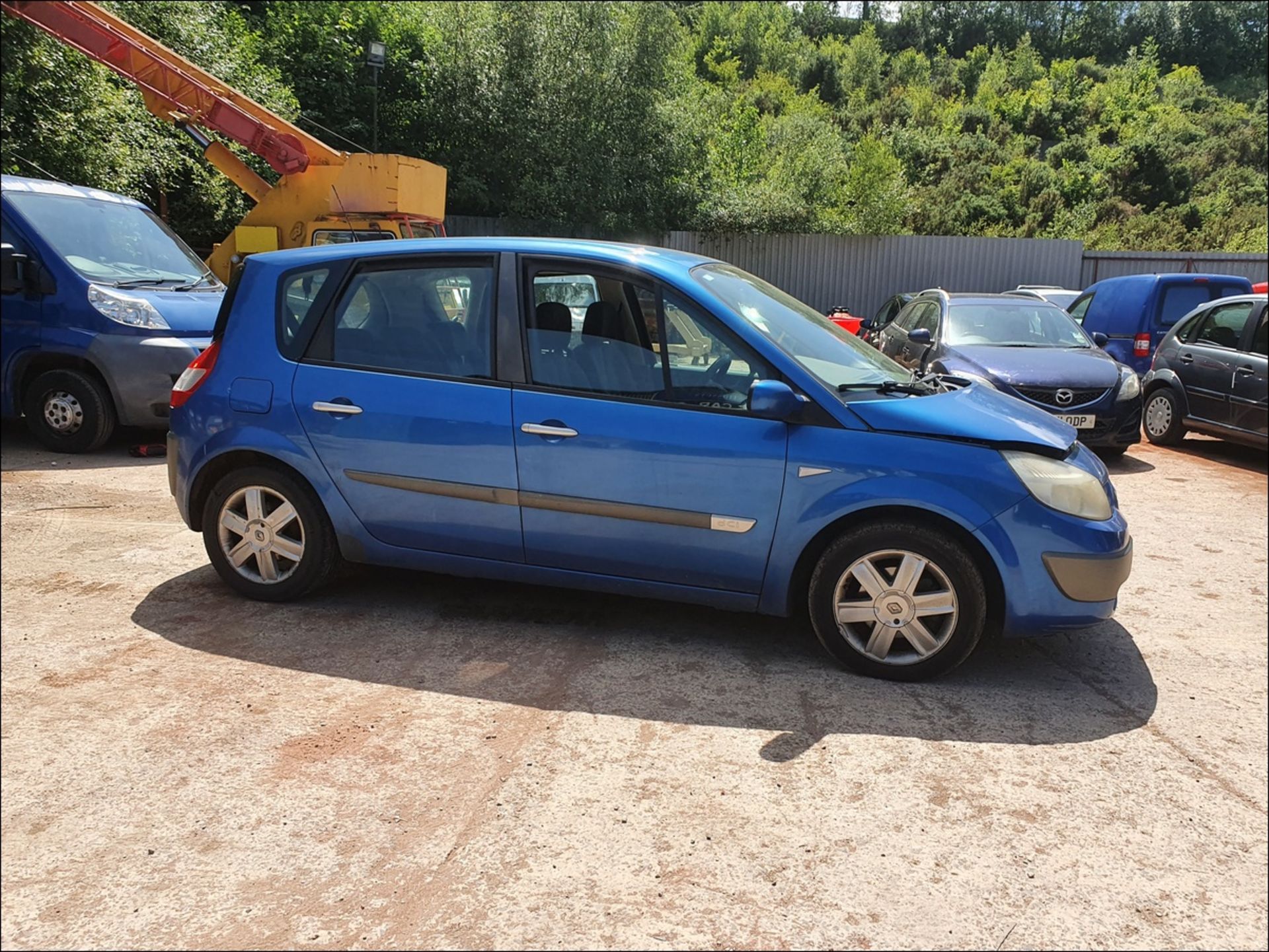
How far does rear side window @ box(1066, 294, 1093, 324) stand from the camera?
13836mm

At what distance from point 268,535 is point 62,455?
173 inches

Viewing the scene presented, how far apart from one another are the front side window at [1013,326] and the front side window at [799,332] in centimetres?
557

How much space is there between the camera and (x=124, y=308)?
797cm

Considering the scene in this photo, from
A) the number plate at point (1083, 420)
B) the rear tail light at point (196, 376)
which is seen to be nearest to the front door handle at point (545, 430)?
the rear tail light at point (196, 376)

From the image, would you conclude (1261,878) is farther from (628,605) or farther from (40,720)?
(40,720)

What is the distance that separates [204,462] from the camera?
4.68 m

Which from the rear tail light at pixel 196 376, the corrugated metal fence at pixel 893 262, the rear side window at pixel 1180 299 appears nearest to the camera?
the rear tail light at pixel 196 376

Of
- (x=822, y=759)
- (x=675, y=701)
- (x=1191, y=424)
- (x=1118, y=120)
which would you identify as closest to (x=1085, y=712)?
(x=822, y=759)

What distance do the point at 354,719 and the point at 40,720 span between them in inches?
38.4

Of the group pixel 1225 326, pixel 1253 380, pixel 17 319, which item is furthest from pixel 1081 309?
pixel 17 319

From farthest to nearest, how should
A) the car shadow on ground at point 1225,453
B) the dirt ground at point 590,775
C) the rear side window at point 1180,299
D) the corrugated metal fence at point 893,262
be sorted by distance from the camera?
1. the corrugated metal fence at point 893,262
2. the rear side window at point 1180,299
3. the car shadow on ground at point 1225,453
4. the dirt ground at point 590,775

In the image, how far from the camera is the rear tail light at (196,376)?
473 cm

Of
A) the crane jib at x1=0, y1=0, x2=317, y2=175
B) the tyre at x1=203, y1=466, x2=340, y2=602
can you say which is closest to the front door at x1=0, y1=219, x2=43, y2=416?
the tyre at x1=203, y1=466, x2=340, y2=602

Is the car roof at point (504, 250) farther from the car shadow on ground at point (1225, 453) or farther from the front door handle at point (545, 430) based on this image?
the car shadow on ground at point (1225, 453)
